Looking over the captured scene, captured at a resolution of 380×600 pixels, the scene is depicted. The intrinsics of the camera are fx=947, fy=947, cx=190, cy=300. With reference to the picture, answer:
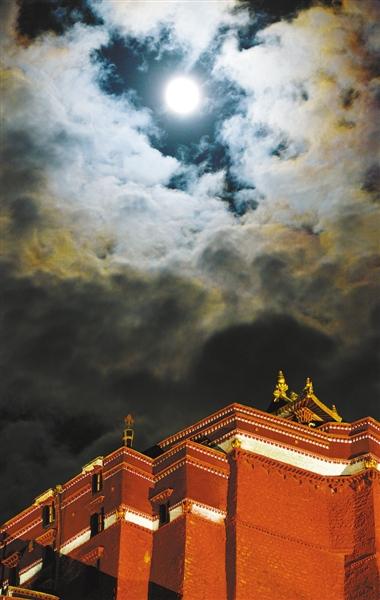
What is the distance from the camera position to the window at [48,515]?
57406 millimetres

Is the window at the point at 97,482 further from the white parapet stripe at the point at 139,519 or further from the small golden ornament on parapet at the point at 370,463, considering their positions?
the small golden ornament on parapet at the point at 370,463

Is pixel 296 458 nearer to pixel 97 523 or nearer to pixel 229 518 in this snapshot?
pixel 229 518

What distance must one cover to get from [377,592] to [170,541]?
36.8 ft

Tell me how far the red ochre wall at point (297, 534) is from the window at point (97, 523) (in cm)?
737

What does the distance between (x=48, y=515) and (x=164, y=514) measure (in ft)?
29.0

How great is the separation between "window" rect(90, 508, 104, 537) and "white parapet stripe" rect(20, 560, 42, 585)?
4729mm

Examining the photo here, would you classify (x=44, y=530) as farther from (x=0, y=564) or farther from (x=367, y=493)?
(x=367, y=493)

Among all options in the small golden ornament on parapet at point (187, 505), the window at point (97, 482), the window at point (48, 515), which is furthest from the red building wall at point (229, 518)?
the window at point (48, 515)

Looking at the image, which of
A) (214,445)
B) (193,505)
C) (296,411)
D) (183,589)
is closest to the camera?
(183,589)

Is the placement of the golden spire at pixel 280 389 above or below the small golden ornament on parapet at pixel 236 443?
above

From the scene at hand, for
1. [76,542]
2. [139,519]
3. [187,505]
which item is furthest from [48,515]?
[187,505]

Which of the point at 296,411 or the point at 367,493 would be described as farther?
the point at 296,411

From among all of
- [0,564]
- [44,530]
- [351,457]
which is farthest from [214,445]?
[0,564]

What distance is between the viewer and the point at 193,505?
169ft
